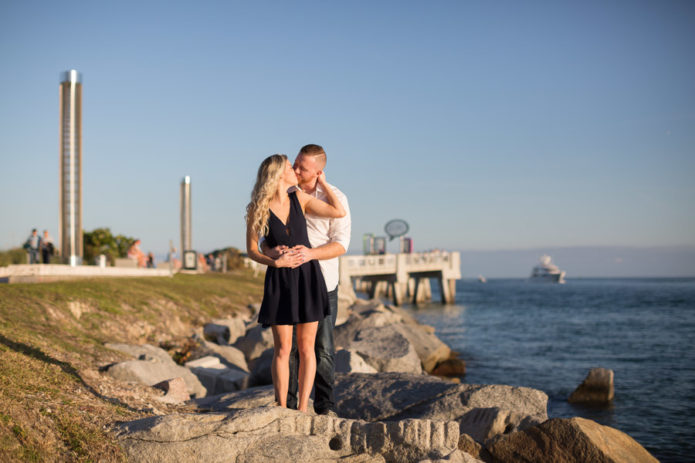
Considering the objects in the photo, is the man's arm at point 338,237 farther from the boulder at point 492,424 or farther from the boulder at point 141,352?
the boulder at point 141,352

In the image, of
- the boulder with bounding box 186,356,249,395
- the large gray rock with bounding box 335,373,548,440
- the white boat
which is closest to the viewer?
the large gray rock with bounding box 335,373,548,440

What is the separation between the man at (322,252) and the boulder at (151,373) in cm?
333

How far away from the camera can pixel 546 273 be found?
159 metres

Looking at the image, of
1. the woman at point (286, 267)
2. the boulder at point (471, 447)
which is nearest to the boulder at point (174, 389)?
the woman at point (286, 267)

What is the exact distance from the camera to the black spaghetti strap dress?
169 inches

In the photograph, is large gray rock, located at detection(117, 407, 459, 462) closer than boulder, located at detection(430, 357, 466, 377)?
Yes

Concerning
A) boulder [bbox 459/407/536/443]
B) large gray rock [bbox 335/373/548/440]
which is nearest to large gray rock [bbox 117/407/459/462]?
boulder [bbox 459/407/536/443]

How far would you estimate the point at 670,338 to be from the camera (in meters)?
25.4

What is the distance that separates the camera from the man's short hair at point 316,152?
4422 mm

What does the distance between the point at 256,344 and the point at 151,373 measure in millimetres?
4508

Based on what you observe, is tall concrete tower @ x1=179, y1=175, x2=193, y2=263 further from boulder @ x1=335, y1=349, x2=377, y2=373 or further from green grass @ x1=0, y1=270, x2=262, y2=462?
boulder @ x1=335, y1=349, x2=377, y2=373

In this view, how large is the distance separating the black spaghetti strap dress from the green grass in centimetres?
138

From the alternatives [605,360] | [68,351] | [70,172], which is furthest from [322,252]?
[605,360]

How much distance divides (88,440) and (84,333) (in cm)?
641
